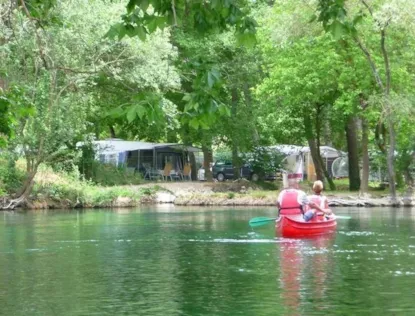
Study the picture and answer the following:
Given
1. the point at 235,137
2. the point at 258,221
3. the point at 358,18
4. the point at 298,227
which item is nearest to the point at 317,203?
the point at 298,227

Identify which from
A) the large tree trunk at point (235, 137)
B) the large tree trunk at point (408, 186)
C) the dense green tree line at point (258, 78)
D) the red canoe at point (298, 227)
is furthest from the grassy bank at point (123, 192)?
the red canoe at point (298, 227)

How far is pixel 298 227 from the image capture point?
2550cm

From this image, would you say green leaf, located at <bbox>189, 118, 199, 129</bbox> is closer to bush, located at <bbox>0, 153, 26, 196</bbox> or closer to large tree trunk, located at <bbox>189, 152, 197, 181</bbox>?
bush, located at <bbox>0, 153, 26, 196</bbox>

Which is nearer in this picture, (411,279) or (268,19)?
(411,279)

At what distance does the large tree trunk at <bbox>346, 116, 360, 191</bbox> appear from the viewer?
51375 mm

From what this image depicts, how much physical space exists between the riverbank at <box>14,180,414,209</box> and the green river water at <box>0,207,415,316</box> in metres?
10.4

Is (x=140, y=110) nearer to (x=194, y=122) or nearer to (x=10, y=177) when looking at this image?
(x=194, y=122)

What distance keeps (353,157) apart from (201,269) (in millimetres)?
34326

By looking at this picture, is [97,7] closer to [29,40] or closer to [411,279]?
[29,40]

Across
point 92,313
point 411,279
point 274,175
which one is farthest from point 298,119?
point 92,313

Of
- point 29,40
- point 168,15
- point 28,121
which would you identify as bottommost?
point 168,15

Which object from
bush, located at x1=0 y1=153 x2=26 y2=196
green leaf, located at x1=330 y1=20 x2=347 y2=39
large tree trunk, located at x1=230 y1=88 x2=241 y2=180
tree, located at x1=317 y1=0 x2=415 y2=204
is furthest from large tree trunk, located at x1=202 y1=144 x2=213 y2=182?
green leaf, located at x1=330 y1=20 x2=347 y2=39

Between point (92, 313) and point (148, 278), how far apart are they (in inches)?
155

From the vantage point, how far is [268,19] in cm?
4669
